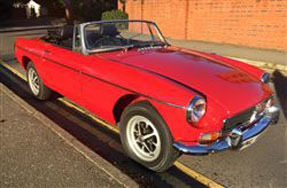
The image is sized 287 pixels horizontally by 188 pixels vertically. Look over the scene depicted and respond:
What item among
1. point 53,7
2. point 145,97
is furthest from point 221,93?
point 53,7

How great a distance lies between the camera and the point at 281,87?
586cm

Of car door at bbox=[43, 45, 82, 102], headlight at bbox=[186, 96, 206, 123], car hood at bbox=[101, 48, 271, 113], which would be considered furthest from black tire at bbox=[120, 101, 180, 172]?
car door at bbox=[43, 45, 82, 102]

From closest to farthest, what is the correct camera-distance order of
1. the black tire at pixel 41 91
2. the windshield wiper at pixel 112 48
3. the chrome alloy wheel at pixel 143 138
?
the chrome alloy wheel at pixel 143 138, the windshield wiper at pixel 112 48, the black tire at pixel 41 91

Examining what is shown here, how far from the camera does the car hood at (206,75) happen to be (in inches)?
102

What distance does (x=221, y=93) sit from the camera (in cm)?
258

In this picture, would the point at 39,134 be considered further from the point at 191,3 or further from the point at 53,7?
the point at 53,7

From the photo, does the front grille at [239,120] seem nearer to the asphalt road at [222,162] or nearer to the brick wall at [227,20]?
the asphalt road at [222,162]

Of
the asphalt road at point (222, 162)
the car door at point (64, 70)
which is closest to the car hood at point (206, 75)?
the car door at point (64, 70)

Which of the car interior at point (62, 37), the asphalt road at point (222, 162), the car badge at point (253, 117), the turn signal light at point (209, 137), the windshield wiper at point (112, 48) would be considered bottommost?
the asphalt road at point (222, 162)

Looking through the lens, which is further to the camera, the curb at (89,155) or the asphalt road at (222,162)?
the asphalt road at (222,162)

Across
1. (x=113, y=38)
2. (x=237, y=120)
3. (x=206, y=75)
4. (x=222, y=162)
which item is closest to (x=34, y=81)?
(x=113, y=38)

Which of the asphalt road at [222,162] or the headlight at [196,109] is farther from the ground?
the headlight at [196,109]

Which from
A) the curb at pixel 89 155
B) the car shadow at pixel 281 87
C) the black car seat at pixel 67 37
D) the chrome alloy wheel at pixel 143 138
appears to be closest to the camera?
the curb at pixel 89 155

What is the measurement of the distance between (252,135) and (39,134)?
269cm
